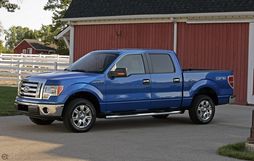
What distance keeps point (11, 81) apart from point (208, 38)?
14.4 m

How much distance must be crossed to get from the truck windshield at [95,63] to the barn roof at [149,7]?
24.3 ft

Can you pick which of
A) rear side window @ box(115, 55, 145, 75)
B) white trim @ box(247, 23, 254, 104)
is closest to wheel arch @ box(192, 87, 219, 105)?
rear side window @ box(115, 55, 145, 75)

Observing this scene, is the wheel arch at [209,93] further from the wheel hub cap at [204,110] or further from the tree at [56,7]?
the tree at [56,7]

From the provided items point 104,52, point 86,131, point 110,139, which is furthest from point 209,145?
point 104,52

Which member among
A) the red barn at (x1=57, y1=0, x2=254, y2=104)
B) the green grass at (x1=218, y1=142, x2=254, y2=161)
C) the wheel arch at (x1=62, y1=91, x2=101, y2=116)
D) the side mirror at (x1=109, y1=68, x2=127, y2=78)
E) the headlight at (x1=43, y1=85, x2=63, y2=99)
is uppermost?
the red barn at (x1=57, y1=0, x2=254, y2=104)

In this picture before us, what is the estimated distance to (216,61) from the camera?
20.2 metres

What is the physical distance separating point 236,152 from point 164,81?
13.3ft

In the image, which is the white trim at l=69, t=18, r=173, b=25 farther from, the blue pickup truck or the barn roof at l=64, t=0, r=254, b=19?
the blue pickup truck

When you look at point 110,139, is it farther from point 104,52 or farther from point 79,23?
point 79,23

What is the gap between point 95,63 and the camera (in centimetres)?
1314

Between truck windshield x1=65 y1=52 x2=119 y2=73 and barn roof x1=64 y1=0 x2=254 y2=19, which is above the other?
barn roof x1=64 y1=0 x2=254 y2=19

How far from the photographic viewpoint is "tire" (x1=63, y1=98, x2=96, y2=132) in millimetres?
12086

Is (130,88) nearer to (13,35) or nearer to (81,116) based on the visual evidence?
(81,116)

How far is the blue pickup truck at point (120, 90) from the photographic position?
12.1 m
